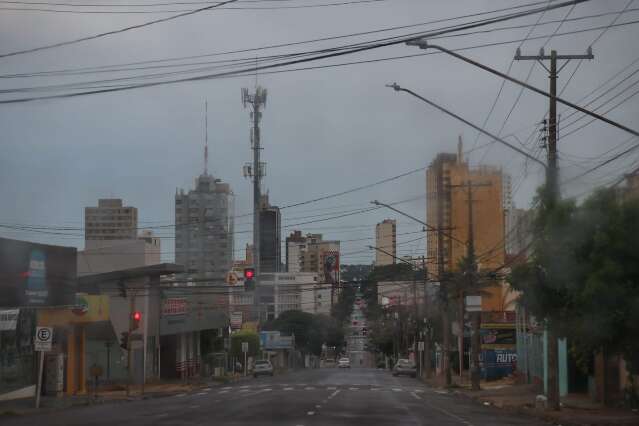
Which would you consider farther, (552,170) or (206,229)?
(206,229)

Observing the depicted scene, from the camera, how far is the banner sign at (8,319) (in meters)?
39.5

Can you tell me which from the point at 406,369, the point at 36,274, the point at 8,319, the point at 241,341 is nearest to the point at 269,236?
the point at 241,341

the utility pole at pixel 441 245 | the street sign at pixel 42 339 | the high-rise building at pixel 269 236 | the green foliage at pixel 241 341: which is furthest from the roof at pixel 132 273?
the green foliage at pixel 241 341

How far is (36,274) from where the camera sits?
131ft

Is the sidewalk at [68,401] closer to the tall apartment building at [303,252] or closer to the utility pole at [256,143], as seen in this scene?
the utility pole at [256,143]

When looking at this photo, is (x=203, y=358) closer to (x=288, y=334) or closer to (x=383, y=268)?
(x=383, y=268)

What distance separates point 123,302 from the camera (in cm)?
6016

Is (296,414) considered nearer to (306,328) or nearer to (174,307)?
(174,307)

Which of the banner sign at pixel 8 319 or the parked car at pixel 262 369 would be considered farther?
the parked car at pixel 262 369

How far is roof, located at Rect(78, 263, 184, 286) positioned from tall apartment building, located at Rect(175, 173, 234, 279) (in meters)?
Answer: 47.1

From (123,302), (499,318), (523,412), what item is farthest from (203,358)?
(523,412)

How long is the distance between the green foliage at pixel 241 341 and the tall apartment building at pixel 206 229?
9.00m

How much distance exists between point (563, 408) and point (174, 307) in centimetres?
3976

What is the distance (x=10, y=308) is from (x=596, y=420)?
A: 22.8 meters
